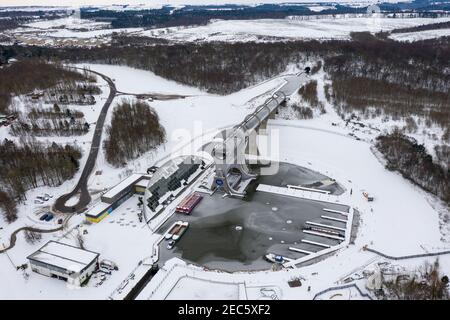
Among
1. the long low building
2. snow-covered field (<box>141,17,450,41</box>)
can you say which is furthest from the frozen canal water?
snow-covered field (<box>141,17,450,41</box>)

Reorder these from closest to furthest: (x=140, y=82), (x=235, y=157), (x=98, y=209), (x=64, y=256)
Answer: (x=64, y=256)
(x=98, y=209)
(x=235, y=157)
(x=140, y=82)

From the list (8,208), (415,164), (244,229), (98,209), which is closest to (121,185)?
(98,209)

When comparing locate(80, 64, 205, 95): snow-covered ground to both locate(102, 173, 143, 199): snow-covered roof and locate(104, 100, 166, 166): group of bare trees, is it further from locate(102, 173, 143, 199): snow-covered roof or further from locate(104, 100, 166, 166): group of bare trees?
locate(102, 173, 143, 199): snow-covered roof

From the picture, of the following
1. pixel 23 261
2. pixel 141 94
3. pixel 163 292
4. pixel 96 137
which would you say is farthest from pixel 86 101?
pixel 163 292

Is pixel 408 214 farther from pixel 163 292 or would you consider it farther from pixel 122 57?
pixel 122 57

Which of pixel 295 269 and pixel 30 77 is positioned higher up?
pixel 30 77

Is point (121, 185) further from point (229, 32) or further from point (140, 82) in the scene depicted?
point (229, 32)
